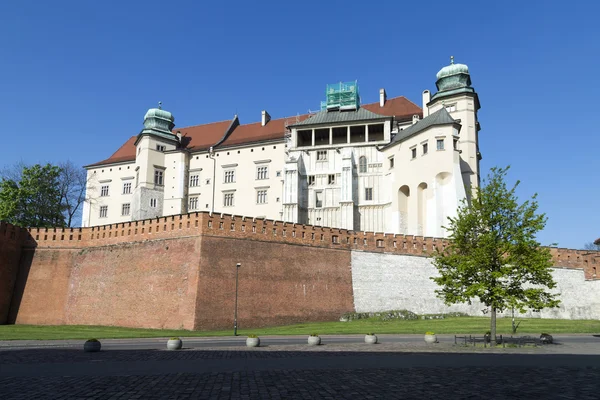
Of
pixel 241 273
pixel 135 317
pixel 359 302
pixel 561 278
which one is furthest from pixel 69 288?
pixel 561 278

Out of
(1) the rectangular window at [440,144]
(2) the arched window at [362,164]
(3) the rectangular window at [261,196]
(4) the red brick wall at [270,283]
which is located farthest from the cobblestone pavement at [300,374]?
(3) the rectangular window at [261,196]

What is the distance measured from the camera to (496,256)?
87.7 feet

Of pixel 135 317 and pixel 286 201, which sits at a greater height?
pixel 286 201

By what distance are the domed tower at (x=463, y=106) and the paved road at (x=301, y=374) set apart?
4003 cm

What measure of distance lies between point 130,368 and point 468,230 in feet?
60.4

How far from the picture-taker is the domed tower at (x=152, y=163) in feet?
241

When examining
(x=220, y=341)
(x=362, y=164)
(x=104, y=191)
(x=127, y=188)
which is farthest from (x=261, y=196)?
(x=220, y=341)

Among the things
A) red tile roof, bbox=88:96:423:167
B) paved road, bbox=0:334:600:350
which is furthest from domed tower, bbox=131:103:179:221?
paved road, bbox=0:334:600:350

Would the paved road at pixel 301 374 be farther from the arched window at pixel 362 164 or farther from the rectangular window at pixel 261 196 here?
the rectangular window at pixel 261 196

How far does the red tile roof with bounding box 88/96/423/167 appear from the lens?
7131 centimetres

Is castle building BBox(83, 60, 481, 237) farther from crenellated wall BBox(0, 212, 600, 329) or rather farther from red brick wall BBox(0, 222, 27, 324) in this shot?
red brick wall BBox(0, 222, 27, 324)

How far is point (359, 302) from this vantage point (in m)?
45.9

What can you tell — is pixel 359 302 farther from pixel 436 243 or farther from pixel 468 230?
pixel 468 230

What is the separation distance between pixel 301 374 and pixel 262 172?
56782 mm
